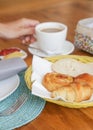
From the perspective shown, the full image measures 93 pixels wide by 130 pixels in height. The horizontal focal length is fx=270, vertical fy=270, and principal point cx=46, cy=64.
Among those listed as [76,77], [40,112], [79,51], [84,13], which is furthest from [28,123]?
[84,13]

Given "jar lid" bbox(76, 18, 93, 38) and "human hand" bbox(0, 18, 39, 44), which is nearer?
"jar lid" bbox(76, 18, 93, 38)

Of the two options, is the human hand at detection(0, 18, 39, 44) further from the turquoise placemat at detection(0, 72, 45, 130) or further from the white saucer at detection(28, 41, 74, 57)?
the turquoise placemat at detection(0, 72, 45, 130)

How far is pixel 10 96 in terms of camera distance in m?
0.72

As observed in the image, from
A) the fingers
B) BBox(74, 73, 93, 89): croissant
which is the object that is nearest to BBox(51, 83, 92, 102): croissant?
BBox(74, 73, 93, 89): croissant

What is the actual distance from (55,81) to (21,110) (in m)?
0.12

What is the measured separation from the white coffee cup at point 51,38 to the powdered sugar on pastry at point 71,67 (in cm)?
13

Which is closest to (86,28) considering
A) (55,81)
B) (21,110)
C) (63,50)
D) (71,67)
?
(63,50)

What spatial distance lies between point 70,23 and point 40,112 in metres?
0.70

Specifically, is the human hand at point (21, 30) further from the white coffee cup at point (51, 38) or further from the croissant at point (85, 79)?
the croissant at point (85, 79)

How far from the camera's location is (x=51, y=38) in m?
0.93

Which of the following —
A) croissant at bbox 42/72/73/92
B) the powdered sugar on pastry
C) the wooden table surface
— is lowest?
the wooden table surface

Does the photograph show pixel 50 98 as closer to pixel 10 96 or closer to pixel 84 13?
pixel 10 96

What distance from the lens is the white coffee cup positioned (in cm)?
93

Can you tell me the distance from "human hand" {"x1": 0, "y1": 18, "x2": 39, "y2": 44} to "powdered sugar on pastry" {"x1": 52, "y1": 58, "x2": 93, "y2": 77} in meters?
0.30
